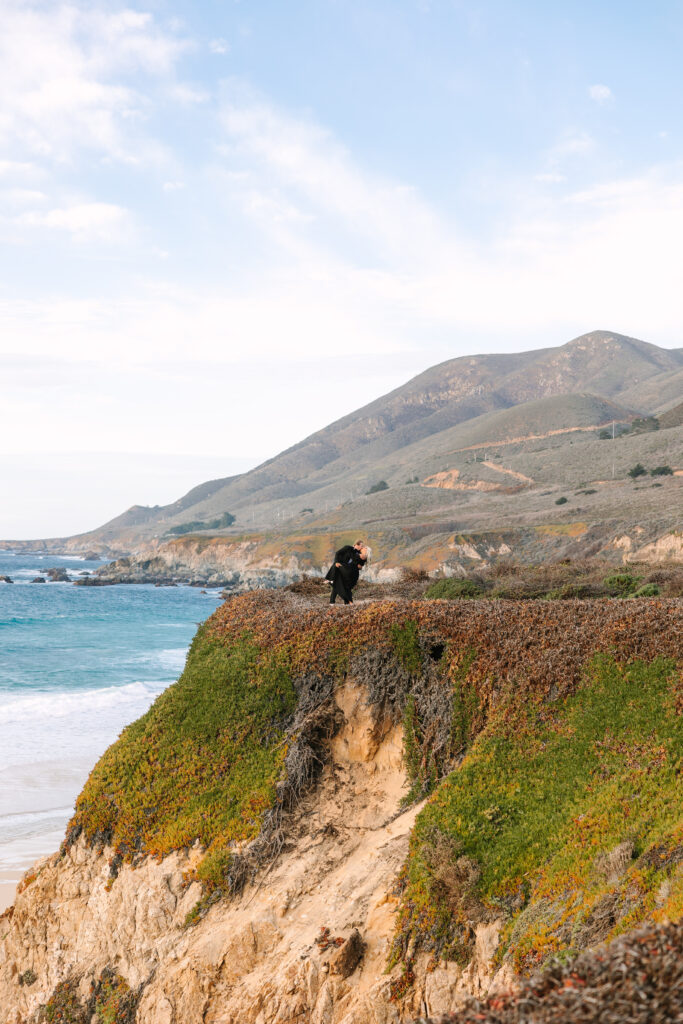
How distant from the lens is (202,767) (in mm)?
11727

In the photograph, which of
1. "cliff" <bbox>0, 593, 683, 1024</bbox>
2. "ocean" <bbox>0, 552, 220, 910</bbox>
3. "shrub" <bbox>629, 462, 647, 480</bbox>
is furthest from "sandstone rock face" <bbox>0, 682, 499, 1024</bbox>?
"shrub" <bbox>629, 462, 647, 480</bbox>

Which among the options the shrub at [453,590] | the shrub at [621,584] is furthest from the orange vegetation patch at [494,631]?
the shrub at [621,584]

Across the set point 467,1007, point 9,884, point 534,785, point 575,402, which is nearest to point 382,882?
point 534,785

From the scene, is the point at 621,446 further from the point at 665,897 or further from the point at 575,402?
the point at 665,897

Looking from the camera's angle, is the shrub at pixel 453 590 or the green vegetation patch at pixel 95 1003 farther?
the shrub at pixel 453 590

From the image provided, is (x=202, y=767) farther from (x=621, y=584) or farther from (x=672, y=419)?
(x=672, y=419)

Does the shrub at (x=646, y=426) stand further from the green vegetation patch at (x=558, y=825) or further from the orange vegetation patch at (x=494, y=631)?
the green vegetation patch at (x=558, y=825)

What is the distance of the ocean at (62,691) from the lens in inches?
786

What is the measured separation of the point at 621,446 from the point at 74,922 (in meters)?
111

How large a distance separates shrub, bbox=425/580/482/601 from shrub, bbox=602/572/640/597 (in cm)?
350

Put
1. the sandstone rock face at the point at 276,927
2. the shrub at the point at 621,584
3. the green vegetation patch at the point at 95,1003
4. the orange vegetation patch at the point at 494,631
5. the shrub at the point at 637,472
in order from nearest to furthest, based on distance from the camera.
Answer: the sandstone rock face at the point at 276,927 → the green vegetation patch at the point at 95,1003 → the orange vegetation patch at the point at 494,631 → the shrub at the point at 621,584 → the shrub at the point at 637,472

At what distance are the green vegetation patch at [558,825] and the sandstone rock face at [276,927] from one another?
1.46 feet

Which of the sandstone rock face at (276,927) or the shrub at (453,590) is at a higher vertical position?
the shrub at (453,590)

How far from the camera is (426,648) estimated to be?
12.1 metres
